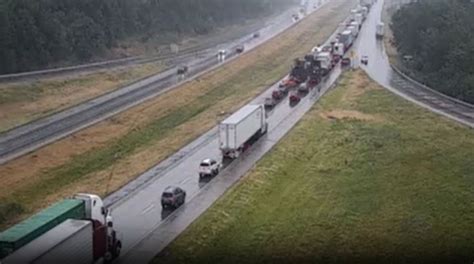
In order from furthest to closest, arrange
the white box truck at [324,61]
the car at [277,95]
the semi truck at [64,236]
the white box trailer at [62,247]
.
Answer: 1. the white box truck at [324,61]
2. the car at [277,95]
3. the semi truck at [64,236]
4. the white box trailer at [62,247]

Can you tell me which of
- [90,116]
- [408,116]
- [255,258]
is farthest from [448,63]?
[255,258]

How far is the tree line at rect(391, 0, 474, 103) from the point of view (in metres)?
29.2

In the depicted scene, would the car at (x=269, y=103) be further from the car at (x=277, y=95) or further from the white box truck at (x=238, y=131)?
the white box truck at (x=238, y=131)

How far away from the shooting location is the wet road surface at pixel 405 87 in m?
24.0

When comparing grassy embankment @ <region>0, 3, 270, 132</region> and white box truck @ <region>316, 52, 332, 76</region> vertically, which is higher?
white box truck @ <region>316, 52, 332, 76</region>

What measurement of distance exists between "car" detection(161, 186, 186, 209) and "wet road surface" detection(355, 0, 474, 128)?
9917mm

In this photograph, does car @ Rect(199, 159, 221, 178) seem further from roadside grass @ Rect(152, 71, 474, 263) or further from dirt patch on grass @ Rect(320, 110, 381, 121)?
dirt patch on grass @ Rect(320, 110, 381, 121)

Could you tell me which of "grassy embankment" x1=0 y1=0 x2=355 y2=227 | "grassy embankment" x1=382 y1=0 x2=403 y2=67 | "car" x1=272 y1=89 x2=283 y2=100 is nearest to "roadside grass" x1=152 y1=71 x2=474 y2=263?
"grassy embankment" x1=0 y1=0 x2=355 y2=227

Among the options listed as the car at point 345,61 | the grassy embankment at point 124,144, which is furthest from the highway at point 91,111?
the car at point 345,61

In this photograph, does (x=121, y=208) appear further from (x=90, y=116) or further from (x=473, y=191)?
(x=90, y=116)

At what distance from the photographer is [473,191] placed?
15211 mm

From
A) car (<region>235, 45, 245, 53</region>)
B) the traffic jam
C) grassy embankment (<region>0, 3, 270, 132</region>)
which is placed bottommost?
car (<region>235, 45, 245, 53</region>)

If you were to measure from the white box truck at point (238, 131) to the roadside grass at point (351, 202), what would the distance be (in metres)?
0.82

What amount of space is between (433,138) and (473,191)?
17.4 feet
